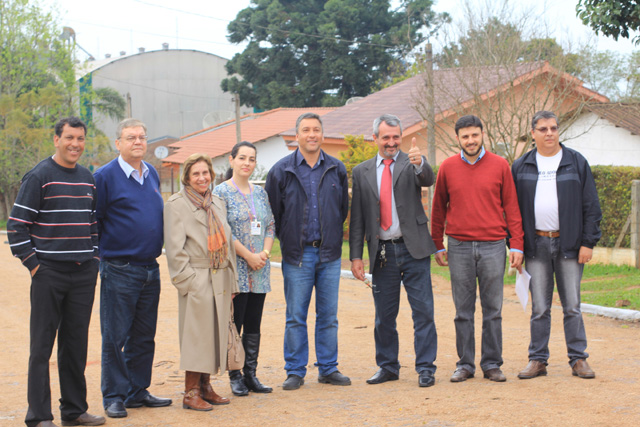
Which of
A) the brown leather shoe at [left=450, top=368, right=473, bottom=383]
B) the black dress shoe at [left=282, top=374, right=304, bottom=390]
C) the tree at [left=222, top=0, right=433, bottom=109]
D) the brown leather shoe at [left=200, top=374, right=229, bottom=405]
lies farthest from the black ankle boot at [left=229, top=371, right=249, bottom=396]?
the tree at [left=222, top=0, right=433, bottom=109]

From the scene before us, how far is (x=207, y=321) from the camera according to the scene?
6.06 meters

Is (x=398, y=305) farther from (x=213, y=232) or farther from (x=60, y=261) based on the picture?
(x=60, y=261)

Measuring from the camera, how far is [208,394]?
6.19 metres

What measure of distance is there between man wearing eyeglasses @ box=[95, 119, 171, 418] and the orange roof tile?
1129 inches

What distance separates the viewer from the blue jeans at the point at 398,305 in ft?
22.1

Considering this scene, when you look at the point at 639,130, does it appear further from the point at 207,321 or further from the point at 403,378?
the point at 207,321

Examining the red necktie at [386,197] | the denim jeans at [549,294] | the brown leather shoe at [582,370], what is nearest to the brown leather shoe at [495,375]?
the denim jeans at [549,294]

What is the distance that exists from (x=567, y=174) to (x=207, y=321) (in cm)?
332

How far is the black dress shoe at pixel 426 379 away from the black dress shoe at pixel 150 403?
2114 mm

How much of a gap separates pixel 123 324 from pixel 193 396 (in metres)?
0.79

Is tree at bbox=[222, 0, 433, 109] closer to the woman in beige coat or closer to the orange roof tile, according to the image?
the orange roof tile

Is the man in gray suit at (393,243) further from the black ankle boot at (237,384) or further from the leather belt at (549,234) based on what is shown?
the black ankle boot at (237,384)

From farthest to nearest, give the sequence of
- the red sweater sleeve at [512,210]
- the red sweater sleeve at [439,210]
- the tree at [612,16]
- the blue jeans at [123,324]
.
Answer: the tree at [612,16], the red sweater sleeve at [439,210], the red sweater sleeve at [512,210], the blue jeans at [123,324]

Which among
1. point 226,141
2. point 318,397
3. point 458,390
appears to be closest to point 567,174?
point 458,390
